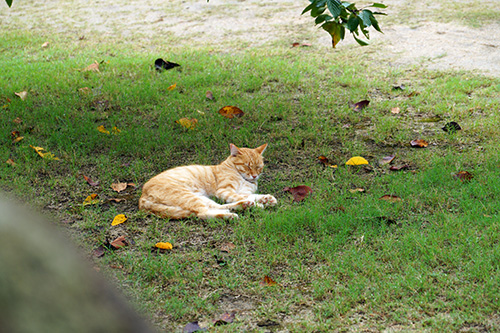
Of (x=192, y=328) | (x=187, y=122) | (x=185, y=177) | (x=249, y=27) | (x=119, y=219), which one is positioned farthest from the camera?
(x=249, y=27)

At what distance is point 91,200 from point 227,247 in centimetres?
155

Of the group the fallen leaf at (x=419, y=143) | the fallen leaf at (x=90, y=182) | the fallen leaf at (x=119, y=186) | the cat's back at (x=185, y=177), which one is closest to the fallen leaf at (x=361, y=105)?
the fallen leaf at (x=419, y=143)

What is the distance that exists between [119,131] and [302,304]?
356 centimetres

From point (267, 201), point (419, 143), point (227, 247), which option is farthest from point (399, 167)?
point (227, 247)

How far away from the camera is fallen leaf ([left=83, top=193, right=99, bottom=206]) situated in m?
4.32

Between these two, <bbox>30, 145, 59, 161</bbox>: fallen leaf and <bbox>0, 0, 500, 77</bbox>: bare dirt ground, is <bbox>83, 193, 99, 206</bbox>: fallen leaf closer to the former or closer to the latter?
<bbox>30, 145, 59, 161</bbox>: fallen leaf

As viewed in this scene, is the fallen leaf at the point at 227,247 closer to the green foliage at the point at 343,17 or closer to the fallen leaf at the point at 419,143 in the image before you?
the green foliage at the point at 343,17

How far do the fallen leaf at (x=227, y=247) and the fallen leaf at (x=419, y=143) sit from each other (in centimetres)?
269

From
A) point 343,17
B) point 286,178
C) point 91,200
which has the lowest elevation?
point 286,178

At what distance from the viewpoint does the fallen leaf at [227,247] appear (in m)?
3.60

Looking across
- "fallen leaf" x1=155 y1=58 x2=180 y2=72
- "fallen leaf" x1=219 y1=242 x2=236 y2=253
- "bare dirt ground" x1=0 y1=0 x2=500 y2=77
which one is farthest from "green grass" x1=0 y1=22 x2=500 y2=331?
"bare dirt ground" x1=0 y1=0 x2=500 y2=77

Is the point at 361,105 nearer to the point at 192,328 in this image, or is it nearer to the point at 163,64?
the point at 163,64

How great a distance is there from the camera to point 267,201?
419 cm

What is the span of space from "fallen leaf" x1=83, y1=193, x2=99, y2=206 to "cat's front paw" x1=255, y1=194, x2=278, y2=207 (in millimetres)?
1546
